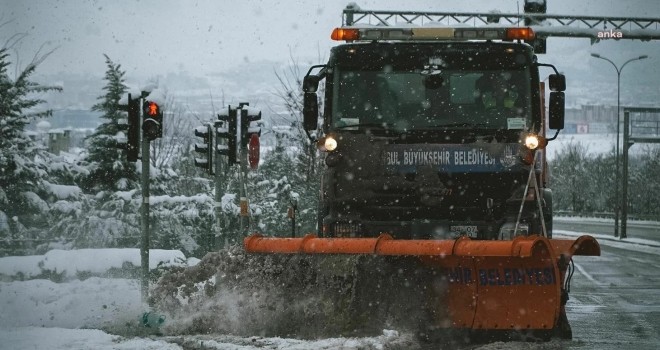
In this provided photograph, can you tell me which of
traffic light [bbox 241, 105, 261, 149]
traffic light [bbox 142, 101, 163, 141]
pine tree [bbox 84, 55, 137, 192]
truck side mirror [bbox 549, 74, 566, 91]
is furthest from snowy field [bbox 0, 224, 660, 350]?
pine tree [bbox 84, 55, 137, 192]

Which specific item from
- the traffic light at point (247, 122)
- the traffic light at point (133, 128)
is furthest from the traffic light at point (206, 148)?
the traffic light at point (133, 128)

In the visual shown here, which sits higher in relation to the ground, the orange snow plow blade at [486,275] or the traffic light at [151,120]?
the traffic light at [151,120]

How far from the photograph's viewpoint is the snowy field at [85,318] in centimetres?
831

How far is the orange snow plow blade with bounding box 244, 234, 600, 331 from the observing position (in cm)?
776

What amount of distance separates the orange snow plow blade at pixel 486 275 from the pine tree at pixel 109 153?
16847mm

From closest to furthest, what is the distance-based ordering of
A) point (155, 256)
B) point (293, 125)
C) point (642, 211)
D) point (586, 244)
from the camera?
point (586, 244), point (155, 256), point (293, 125), point (642, 211)

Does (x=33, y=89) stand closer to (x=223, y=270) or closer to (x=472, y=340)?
(x=223, y=270)

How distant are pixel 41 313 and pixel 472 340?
545cm

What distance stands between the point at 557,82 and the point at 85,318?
20.2 feet

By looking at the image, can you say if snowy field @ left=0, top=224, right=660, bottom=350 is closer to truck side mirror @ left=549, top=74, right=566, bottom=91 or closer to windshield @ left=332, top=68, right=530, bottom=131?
windshield @ left=332, top=68, right=530, bottom=131

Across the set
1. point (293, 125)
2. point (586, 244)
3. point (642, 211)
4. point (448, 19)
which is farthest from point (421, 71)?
point (642, 211)

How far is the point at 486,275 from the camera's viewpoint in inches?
318

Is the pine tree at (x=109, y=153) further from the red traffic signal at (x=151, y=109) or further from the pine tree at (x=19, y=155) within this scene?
the red traffic signal at (x=151, y=109)

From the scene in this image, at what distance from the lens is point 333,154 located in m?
9.80
